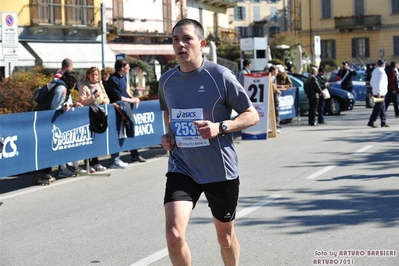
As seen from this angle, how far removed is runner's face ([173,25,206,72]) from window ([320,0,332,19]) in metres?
79.2

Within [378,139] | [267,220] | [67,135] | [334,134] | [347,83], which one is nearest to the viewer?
[267,220]

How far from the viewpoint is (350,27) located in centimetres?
8150

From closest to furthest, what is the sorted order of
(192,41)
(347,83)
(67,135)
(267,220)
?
(192,41) < (267,220) < (67,135) < (347,83)

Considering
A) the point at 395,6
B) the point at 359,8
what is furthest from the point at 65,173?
the point at 359,8

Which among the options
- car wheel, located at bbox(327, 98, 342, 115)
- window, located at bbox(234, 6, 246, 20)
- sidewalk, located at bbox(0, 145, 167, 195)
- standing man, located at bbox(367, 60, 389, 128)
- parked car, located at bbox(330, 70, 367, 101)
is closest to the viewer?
sidewalk, located at bbox(0, 145, 167, 195)

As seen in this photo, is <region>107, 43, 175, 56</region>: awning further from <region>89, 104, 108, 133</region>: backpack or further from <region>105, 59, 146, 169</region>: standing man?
<region>89, 104, 108, 133</region>: backpack

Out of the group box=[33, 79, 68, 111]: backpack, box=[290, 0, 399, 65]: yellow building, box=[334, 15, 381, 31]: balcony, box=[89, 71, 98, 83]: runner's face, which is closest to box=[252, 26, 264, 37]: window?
box=[290, 0, 399, 65]: yellow building

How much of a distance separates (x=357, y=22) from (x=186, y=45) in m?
77.8

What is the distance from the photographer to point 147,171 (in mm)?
14133

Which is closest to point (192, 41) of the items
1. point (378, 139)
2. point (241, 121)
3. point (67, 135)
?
point (241, 121)

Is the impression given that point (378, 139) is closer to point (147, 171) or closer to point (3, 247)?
point (147, 171)

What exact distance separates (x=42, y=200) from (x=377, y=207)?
457 cm

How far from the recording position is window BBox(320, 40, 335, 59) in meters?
83.4

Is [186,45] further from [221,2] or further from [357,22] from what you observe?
[357,22]
